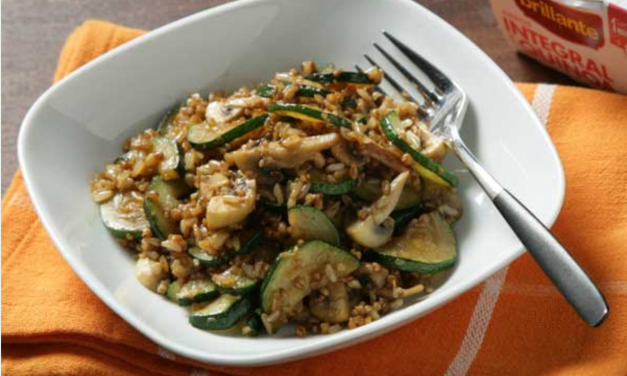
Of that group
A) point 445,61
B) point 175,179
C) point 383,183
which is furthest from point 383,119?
point 175,179

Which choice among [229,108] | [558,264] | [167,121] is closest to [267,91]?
[229,108]

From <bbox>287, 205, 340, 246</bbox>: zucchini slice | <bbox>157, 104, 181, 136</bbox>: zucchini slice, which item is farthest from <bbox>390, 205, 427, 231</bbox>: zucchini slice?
<bbox>157, 104, 181, 136</bbox>: zucchini slice

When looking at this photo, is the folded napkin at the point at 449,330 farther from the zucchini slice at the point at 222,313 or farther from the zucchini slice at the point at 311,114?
the zucchini slice at the point at 311,114

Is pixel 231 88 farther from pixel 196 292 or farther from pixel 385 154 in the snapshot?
pixel 196 292

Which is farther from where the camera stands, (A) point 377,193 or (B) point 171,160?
(B) point 171,160

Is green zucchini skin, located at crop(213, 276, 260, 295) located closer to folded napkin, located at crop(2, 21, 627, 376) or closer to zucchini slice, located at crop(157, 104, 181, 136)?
folded napkin, located at crop(2, 21, 627, 376)

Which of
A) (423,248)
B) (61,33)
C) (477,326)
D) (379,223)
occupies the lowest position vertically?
(477,326)

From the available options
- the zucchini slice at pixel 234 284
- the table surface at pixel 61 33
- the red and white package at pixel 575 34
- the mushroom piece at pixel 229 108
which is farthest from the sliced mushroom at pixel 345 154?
the table surface at pixel 61 33
